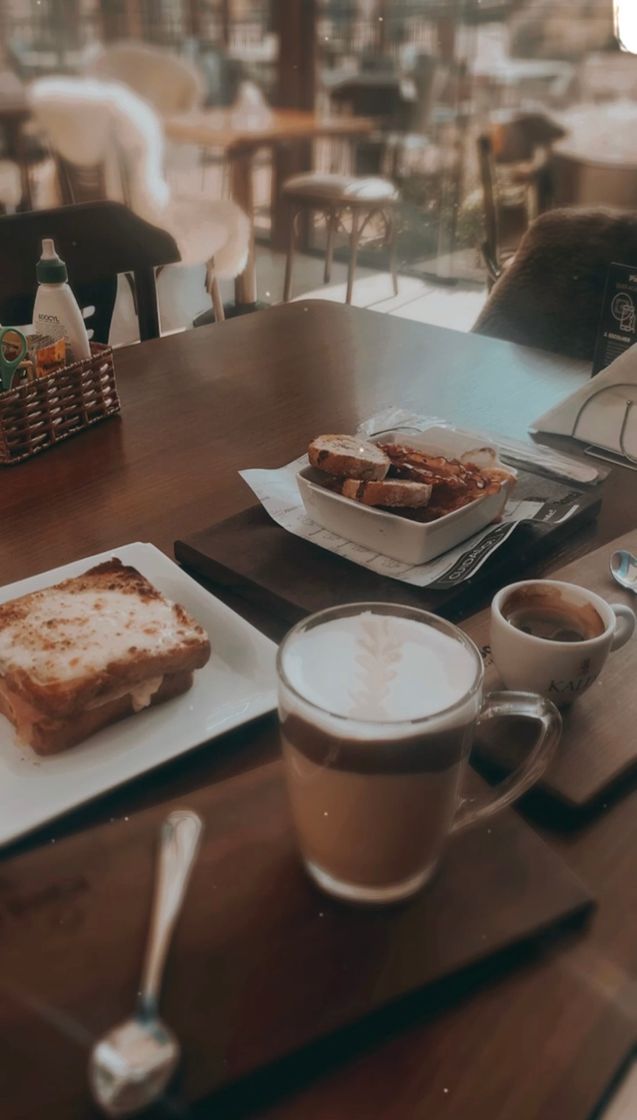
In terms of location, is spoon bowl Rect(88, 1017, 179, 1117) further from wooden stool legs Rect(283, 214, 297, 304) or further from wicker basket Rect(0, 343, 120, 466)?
wooden stool legs Rect(283, 214, 297, 304)

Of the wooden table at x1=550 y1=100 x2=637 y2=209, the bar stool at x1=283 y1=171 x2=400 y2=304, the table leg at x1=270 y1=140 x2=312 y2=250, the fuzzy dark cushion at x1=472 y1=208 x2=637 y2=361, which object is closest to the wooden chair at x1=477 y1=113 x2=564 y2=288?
the wooden table at x1=550 y1=100 x2=637 y2=209

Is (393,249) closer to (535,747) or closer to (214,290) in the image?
(214,290)

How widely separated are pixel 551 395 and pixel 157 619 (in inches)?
25.9

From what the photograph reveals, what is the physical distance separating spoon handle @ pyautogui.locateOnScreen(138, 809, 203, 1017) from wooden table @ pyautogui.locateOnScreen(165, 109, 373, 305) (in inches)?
122

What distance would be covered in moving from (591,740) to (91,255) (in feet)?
3.84

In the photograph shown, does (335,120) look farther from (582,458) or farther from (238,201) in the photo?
(582,458)

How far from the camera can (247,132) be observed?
3240 mm

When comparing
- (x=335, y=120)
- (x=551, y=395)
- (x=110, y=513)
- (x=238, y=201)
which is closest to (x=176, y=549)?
(x=110, y=513)

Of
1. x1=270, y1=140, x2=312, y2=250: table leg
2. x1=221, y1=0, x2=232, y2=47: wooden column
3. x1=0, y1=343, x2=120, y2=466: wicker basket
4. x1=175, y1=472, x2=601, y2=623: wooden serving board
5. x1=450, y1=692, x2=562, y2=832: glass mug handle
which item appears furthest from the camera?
x1=270, y1=140, x2=312, y2=250: table leg

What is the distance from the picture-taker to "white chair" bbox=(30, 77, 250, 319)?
329 cm

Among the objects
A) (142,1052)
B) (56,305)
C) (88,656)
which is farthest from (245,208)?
(142,1052)

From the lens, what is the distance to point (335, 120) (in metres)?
3.79

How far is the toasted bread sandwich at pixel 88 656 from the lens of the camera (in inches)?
21.1

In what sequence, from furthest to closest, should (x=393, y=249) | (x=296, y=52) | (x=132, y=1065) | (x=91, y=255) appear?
(x=296, y=52)
(x=393, y=249)
(x=91, y=255)
(x=132, y=1065)
